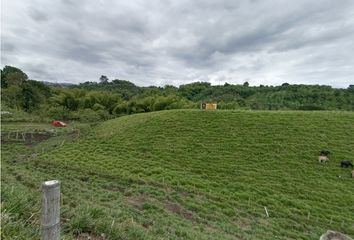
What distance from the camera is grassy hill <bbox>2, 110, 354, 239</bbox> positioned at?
5.83 meters

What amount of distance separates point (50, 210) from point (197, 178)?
39.5 feet

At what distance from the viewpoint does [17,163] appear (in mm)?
14945

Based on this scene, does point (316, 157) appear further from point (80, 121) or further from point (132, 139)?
point (80, 121)

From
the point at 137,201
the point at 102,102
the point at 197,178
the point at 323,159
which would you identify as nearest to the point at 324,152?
the point at 323,159

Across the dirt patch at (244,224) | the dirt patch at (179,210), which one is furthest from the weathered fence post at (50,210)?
the dirt patch at (244,224)

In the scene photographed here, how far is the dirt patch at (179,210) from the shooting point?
8766 millimetres

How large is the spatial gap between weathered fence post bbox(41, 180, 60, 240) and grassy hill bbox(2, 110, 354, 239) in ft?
2.00

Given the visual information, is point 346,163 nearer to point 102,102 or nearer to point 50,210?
point 50,210

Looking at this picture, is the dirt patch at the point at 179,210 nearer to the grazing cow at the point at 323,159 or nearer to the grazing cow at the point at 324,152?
the grazing cow at the point at 323,159

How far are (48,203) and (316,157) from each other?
17.9m

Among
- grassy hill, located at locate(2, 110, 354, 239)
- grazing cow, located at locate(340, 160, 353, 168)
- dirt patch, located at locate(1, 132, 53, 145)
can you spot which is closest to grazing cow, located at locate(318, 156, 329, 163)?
grassy hill, located at locate(2, 110, 354, 239)

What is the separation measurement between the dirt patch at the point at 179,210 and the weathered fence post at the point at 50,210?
703cm

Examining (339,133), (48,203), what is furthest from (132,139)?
(48,203)

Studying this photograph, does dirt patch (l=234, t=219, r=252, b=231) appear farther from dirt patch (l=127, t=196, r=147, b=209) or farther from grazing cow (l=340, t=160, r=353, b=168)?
grazing cow (l=340, t=160, r=353, b=168)
